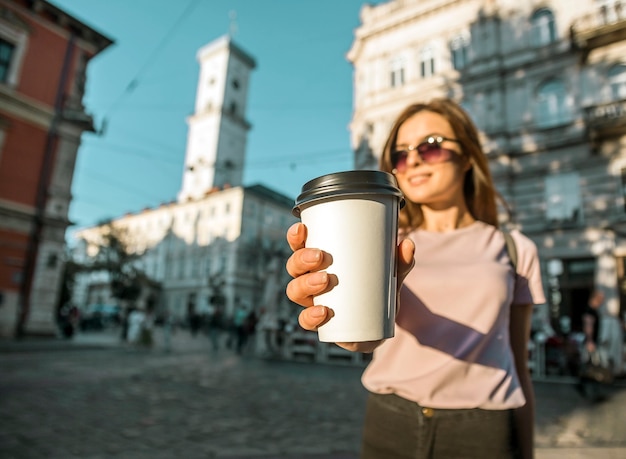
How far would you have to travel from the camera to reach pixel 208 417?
4.50 meters

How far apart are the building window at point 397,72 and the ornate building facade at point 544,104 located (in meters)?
0.06

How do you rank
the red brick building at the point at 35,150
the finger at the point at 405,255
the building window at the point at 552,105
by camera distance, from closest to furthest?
the finger at the point at 405,255
the red brick building at the point at 35,150
the building window at the point at 552,105

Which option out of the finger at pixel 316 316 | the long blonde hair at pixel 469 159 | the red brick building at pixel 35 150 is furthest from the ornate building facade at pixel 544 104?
the red brick building at pixel 35 150

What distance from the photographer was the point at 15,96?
16141mm

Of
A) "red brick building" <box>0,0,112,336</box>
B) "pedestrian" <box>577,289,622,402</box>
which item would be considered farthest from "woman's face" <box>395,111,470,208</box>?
"red brick building" <box>0,0,112,336</box>

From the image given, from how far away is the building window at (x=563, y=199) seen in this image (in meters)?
14.8

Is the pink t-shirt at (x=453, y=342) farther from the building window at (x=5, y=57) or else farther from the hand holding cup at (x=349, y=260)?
the building window at (x=5, y=57)

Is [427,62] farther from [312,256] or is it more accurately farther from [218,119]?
[218,119]

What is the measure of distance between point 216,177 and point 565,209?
132ft

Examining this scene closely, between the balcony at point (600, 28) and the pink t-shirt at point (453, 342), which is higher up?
the balcony at point (600, 28)

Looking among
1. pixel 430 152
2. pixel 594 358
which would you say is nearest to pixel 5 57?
pixel 430 152

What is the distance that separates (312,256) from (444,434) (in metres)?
0.82

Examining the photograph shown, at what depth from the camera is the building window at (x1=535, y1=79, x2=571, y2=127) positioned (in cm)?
1582

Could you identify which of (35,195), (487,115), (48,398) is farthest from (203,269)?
(48,398)
